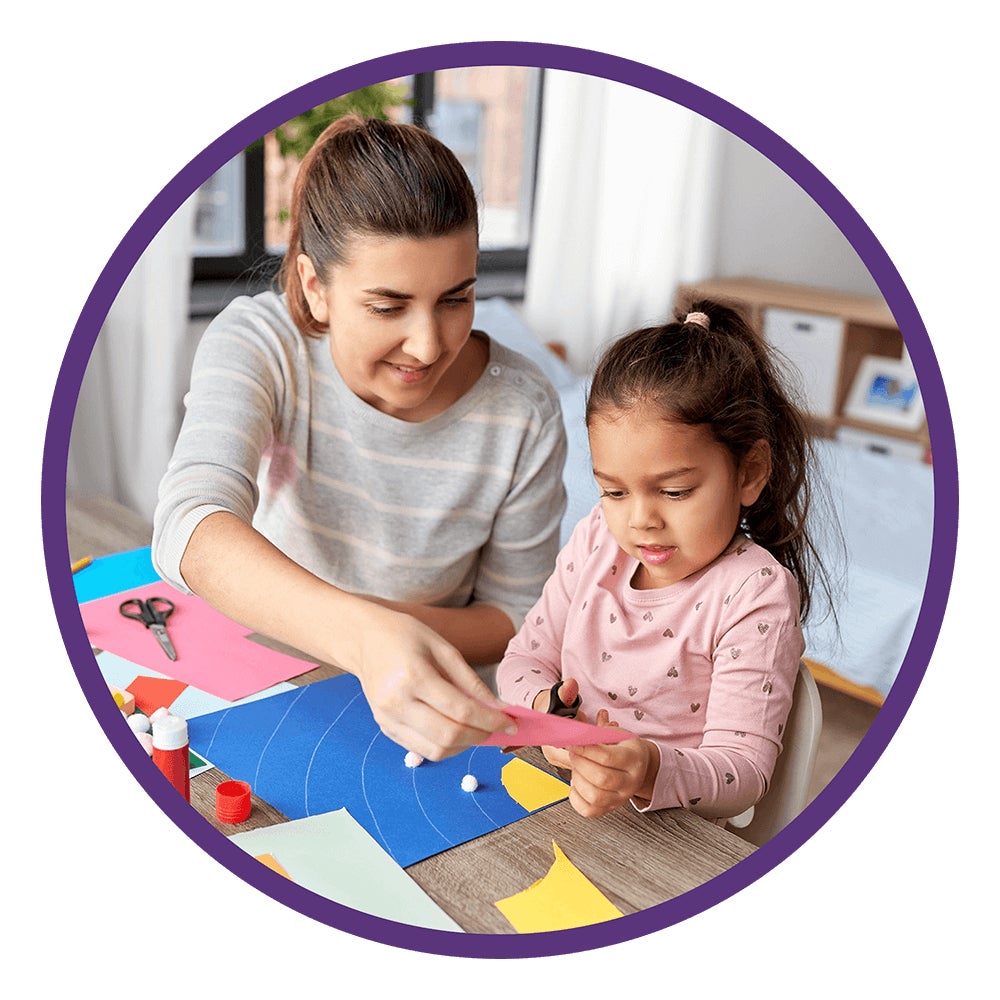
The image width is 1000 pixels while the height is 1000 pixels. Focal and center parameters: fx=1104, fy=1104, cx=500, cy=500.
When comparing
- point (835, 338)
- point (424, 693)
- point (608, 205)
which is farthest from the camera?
point (835, 338)

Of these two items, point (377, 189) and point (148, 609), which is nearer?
point (377, 189)

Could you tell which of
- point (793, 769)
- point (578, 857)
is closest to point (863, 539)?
point (793, 769)

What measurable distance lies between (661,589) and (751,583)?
58 millimetres

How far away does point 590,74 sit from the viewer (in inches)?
25.7

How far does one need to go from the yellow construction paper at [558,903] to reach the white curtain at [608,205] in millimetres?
1188

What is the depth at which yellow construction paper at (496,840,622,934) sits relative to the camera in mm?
601

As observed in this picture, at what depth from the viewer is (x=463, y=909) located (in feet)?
1.94

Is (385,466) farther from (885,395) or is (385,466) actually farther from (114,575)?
(885,395)

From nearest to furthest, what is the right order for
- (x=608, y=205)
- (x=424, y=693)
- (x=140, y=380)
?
(x=424, y=693), (x=140, y=380), (x=608, y=205)

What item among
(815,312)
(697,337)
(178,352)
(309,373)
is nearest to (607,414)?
(697,337)

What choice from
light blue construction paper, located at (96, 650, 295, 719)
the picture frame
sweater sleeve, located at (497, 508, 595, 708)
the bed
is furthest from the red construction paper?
the picture frame

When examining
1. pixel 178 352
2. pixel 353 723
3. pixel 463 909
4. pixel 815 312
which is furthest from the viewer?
pixel 815 312

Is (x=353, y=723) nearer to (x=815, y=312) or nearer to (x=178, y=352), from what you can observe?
(x=178, y=352)

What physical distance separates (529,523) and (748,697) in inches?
8.1
